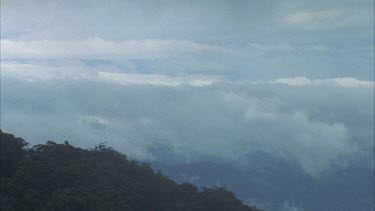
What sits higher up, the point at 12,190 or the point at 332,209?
the point at 332,209

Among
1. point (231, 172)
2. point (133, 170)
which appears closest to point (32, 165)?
point (133, 170)

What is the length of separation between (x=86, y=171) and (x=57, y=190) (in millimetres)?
3522

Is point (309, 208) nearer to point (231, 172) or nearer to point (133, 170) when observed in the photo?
point (133, 170)

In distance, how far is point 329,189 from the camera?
78.5 metres

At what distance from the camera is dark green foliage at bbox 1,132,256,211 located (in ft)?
94.7

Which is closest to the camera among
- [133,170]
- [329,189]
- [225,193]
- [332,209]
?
[225,193]

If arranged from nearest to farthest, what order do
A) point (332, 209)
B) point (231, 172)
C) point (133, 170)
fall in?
point (133, 170) → point (332, 209) → point (231, 172)

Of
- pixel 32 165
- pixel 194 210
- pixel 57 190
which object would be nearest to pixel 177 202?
pixel 194 210

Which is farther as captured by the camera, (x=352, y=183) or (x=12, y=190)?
(x=352, y=183)

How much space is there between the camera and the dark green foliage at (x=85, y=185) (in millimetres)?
28875

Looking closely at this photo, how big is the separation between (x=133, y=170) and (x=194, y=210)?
276 inches

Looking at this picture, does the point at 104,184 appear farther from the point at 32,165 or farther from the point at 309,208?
the point at 309,208

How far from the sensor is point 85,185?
30984 mm

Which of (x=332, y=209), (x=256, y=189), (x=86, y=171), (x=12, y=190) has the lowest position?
(x=12, y=190)
